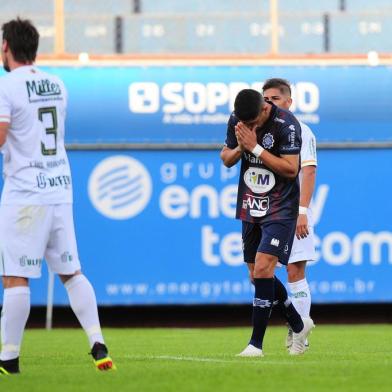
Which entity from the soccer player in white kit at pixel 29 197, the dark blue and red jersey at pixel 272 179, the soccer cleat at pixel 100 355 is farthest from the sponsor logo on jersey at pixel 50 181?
the dark blue and red jersey at pixel 272 179

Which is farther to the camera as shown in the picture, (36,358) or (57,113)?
(36,358)

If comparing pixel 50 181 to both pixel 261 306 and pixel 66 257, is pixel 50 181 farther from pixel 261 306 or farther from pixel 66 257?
pixel 261 306

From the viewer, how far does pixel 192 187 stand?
17641 millimetres

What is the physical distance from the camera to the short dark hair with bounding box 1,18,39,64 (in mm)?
7531

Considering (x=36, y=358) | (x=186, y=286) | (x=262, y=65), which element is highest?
(x=262, y=65)

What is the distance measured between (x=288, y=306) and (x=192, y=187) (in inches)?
310

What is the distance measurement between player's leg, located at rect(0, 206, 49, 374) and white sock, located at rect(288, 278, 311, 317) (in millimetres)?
3466

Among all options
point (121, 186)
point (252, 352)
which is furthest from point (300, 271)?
point (121, 186)

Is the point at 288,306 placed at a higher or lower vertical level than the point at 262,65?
lower

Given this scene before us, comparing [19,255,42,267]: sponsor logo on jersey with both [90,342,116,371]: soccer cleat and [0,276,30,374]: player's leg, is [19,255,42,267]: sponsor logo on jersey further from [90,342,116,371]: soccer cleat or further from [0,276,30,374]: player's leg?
[90,342,116,371]: soccer cleat

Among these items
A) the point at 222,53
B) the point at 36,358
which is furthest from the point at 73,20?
the point at 36,358

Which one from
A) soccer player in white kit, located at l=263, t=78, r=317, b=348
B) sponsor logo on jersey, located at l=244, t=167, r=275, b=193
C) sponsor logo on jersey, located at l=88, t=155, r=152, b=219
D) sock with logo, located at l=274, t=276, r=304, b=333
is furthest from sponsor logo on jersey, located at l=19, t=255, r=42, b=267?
sponsor logo on jersey, located at l=88, t=155, r=152, b=219

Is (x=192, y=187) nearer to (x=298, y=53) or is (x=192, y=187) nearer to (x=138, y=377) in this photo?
(x=298, y=53)

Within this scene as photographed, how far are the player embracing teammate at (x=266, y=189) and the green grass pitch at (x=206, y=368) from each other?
466mm
